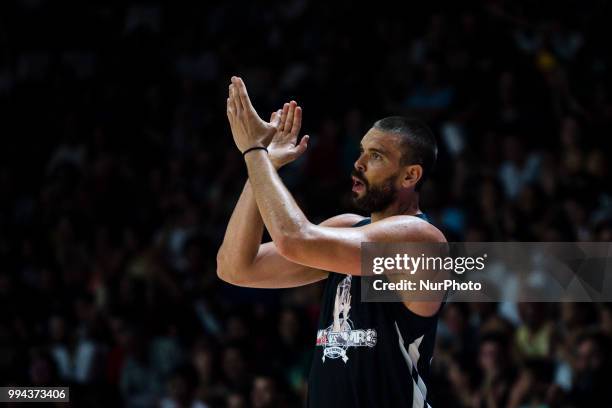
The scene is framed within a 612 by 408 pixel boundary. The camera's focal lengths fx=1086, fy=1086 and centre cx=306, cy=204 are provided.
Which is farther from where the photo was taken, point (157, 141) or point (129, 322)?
point (157, 141)

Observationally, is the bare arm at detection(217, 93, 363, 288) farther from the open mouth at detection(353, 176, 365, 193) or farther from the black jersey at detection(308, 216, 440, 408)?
the black jersey at detection(308, 216, 440, 408)

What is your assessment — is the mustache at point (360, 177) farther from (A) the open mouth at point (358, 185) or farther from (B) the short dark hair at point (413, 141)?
(B) the short dark hair at point (413, 141)

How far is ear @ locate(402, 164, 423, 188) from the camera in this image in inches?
186

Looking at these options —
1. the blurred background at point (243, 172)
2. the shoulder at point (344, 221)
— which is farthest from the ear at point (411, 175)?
the blurred background at point (243, 172)

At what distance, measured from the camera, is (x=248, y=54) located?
42.5ft

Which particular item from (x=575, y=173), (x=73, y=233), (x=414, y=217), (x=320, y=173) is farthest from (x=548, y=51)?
(x=414, y=217)

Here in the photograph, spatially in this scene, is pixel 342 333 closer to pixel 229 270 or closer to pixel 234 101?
pixel 229 270

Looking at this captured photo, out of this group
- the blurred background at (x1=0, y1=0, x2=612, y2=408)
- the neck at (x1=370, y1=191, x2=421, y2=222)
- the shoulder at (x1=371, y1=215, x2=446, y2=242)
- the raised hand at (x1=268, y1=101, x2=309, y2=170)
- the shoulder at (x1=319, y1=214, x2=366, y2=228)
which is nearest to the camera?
the shoulder at (x1=371, y1=215, x2=446, y2=242)

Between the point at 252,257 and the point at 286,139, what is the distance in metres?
0.54

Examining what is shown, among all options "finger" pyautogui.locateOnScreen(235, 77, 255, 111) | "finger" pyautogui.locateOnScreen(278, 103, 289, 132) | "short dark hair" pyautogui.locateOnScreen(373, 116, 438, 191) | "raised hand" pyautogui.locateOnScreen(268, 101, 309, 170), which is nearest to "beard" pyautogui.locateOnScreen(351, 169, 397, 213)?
"short dark hair" pyautogui.locateOnScreen(373, 116, 438, 191)

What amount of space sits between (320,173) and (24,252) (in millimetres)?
3298

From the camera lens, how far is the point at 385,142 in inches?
185

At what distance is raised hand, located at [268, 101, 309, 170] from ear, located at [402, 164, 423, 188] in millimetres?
452

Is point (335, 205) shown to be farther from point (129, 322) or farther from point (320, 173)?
point (129, 322)
